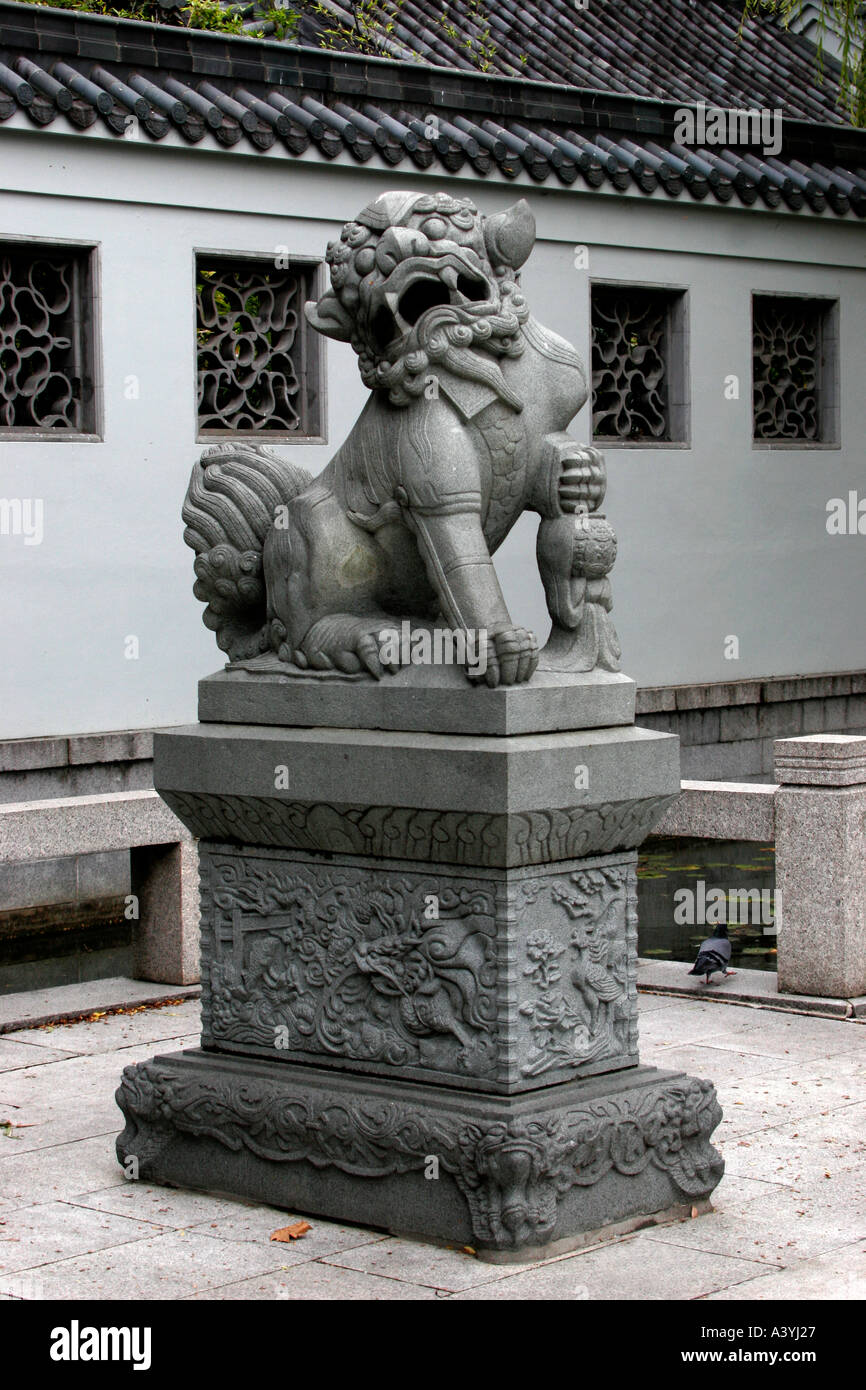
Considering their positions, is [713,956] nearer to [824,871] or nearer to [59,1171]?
[824,871]

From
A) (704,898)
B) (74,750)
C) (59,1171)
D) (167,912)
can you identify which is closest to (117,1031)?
(167,912)

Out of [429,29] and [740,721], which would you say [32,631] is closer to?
[740,721]

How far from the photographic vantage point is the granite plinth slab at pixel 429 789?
4.92 metres

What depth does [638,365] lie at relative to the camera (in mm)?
14070

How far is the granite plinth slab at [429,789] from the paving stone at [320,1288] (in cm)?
102

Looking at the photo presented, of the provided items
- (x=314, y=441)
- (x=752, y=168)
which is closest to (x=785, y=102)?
(x=752, y=168)

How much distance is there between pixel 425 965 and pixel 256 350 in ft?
23.5

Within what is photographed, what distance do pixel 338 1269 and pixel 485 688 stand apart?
1436mm

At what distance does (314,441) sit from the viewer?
11891 millimetres

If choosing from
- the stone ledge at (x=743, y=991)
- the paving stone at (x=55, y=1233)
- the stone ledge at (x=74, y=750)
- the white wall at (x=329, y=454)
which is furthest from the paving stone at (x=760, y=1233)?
the white wall at (x=329, y=454)

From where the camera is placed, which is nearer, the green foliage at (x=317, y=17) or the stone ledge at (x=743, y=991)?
the stone ledge at (x=743, y=991)

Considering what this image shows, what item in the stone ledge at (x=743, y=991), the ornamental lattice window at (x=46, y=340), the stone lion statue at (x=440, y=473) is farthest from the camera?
the ornamental lattice window at (x=46, y=340)

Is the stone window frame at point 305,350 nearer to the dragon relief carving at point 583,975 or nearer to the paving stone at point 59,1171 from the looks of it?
the paving stone at point 59,1171

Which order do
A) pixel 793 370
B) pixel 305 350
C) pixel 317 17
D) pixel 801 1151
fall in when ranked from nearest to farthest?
pixel 801 1151 < pixel 305 350 < pixel 317 17 < pixel 793 370
